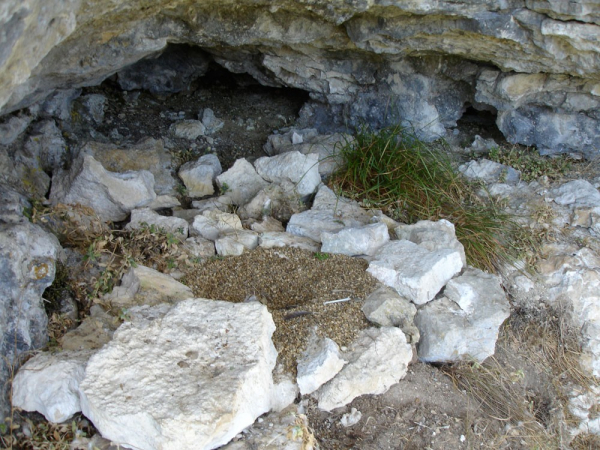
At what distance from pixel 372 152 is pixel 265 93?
5.28 ft

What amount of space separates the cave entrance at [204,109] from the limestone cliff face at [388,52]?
435 millimetres

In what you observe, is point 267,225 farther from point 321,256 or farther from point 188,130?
point 188,130

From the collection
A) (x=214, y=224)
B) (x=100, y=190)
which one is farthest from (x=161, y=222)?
(x=100, y=190)

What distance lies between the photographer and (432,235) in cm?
353

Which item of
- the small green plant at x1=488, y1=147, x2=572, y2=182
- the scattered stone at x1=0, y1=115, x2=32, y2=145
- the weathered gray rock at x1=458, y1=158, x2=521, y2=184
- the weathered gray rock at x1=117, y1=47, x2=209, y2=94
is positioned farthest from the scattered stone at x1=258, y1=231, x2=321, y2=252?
the weathered gray rock at x1=117, y1=47, x2=209, y2=94

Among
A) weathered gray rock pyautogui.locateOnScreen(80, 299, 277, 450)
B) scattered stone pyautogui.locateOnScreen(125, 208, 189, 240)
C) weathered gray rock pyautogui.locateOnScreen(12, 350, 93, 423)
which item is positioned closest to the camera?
weathered gray rock pyautogui.locateOnScreen(80, 299, 277, 450)

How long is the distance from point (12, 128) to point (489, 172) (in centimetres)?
329

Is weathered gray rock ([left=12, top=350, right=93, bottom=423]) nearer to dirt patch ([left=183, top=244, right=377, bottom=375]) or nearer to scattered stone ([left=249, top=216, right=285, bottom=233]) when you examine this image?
dirt patch ([left=183, top=244, right=377, bottom=375])

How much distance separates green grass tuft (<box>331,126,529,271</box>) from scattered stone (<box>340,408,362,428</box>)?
1.43 m

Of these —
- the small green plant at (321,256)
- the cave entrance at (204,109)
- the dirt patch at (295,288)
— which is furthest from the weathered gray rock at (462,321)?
the cave entrance at (204,109)

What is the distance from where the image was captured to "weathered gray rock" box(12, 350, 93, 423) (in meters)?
2.32

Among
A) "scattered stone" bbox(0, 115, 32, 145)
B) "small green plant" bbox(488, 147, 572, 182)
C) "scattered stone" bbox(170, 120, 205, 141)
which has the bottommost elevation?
"small green plant" bbox(488, 147, 572, 182)

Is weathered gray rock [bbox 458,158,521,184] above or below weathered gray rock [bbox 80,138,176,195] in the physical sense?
below

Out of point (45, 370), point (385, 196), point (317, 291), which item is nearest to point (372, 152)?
point (385, 196)
